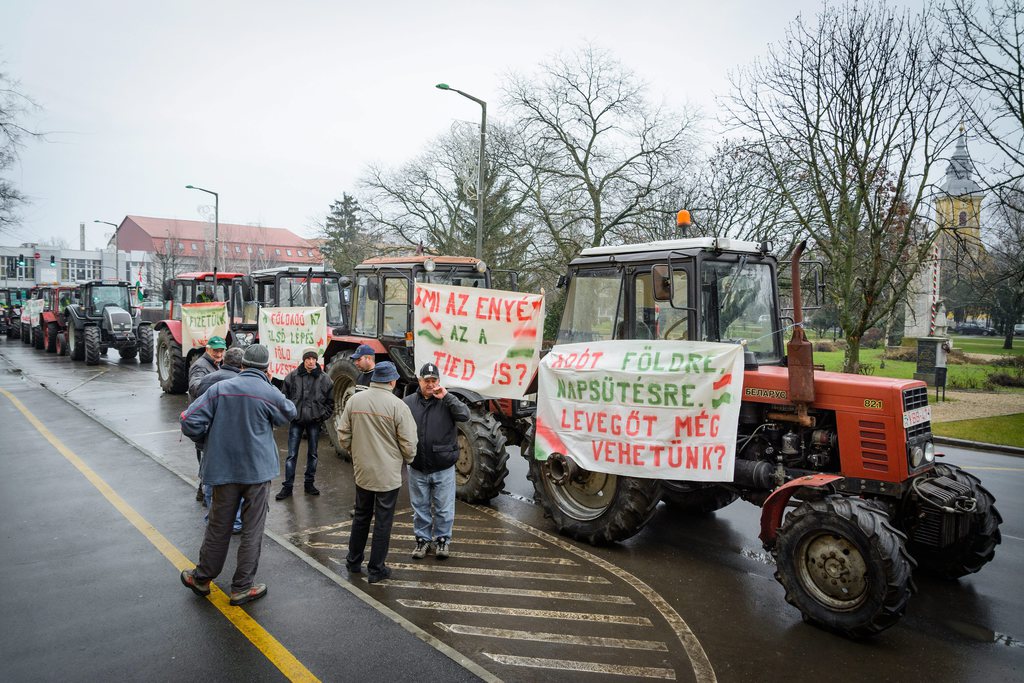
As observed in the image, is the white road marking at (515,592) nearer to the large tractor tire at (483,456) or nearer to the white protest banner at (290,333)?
the large tractor tire at (483,456)

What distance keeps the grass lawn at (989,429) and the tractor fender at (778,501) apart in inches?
365

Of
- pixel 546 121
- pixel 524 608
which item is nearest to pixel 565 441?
Result: pixel 524 608

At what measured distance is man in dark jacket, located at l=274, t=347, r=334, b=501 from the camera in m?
7.84

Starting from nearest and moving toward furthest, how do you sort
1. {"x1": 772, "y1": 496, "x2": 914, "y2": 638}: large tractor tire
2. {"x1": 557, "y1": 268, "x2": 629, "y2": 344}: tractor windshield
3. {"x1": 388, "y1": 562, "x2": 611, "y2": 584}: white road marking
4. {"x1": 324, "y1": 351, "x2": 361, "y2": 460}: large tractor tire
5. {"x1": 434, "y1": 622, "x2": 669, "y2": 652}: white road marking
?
{"x1": 772, "y1": 496, "x2": 914, "y2": 638}: large tractor tire, {"x1": 434, "y1": 622, "x2": 669, "y2": 652}: white road marking, {"x1": 388, "y1": 562, "x2": 611, "y2": 584}: white road marking, {"x1": 557, "y1": 268, "x2": 629, "y2": 344}: tractor windshield, {"x1": 324, "y1": 351, "x2": 361, "y2": 460}: large tractor tire

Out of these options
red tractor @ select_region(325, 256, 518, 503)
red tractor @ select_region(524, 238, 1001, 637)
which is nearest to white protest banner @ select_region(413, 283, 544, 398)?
red tractor @ select_region(325, 256, 518, 503)

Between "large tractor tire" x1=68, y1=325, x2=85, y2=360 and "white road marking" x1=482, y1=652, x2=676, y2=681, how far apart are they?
22.5 metres

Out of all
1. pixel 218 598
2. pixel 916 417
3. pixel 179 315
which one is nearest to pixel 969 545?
pixel 916 417

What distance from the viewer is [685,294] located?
5723 millimetres

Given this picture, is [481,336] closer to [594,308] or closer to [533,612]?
[594,308]

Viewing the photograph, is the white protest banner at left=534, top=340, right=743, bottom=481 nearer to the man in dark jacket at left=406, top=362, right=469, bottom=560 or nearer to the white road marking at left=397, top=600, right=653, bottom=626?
the man in dark jacket at left=406, top=362, right=469, bottom=560

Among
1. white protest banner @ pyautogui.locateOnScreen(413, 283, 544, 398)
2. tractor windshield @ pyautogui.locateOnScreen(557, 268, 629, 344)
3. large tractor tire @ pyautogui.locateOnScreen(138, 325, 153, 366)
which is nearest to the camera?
tractor windshield @ pyautogui.locateOnScreen(557, 268, 629, 344)

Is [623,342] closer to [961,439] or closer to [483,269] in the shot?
[483,269]

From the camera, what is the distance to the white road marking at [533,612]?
15.8ft

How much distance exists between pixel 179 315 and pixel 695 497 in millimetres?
13194
